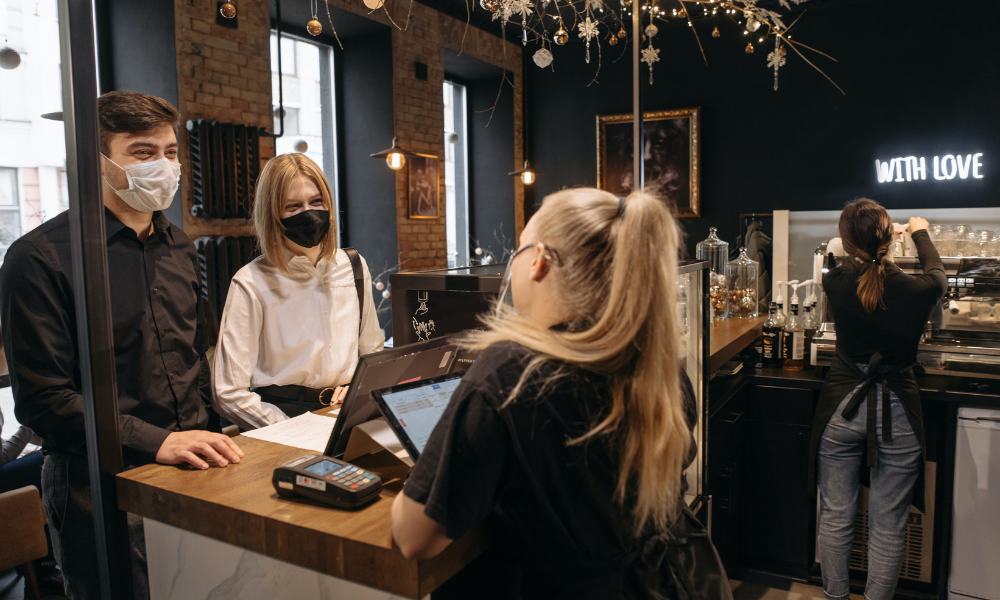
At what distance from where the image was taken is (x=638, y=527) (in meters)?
1.06

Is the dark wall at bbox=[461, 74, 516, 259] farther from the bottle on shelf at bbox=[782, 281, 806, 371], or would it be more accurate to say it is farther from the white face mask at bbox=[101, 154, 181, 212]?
the white face mask at bbox=[101, 154, 181, 212]

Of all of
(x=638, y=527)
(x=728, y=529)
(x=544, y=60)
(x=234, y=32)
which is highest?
(x=234, y=32)

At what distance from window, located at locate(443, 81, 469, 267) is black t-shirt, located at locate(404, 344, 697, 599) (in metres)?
6.60

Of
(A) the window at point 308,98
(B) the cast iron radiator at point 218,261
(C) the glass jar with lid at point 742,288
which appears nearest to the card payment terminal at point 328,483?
(B) the cast iron radiator at point 218,261

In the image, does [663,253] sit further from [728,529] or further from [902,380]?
[728,529]

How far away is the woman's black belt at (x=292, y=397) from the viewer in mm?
1973

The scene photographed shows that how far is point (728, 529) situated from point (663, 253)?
256 cm

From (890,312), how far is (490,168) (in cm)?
546

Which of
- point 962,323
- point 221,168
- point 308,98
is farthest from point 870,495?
point 308,98

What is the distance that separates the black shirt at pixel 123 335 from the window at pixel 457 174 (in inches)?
227

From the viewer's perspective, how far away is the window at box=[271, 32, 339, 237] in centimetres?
551

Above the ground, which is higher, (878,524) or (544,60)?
(544,60)

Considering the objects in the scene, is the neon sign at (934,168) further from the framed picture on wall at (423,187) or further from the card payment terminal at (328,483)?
the card payment terminal at (328,483)

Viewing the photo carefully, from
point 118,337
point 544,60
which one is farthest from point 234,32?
point 118,337
